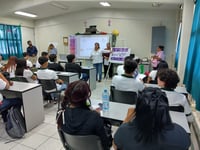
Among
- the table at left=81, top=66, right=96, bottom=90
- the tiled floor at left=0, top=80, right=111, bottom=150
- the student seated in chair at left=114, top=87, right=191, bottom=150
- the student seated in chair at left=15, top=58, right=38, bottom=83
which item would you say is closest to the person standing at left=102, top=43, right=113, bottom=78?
the table at left=81, top=66, right=96, bottom=90

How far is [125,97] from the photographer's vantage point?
2301 millimetres

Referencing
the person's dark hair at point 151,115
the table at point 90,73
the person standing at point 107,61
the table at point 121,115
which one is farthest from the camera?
the person standing at point 107,61

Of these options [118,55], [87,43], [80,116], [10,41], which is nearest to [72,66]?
[118,55]

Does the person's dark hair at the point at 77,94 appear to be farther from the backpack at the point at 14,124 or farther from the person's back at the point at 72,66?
the person's back at the point at 72,66

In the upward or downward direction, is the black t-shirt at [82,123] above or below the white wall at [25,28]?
below

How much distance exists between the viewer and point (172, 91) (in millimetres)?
1771

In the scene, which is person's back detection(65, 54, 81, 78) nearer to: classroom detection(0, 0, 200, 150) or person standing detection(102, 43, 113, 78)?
classroom detection(0, 0, 200, 150)

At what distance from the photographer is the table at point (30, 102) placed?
2561 millimetres

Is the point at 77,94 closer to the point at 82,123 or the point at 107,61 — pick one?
the point at 82,123

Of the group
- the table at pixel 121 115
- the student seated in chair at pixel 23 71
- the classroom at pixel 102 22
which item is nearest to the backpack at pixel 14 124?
the student seated in chair at pixel 23 71

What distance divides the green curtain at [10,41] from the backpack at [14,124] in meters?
5.97

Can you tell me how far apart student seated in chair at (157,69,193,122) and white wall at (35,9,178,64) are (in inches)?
226

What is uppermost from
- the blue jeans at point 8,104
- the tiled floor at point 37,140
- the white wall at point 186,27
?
the white wall at point 186,27

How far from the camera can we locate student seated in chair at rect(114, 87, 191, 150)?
87 cm
